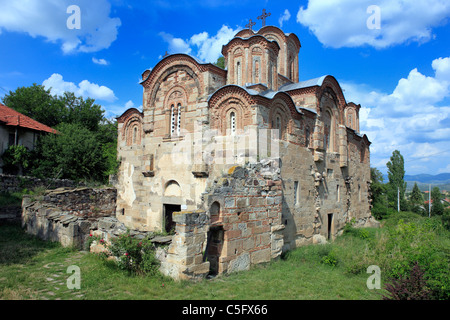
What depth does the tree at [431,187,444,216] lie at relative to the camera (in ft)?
119

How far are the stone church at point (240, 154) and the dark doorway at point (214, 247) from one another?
0.08ft

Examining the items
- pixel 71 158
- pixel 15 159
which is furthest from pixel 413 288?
pixel 15 159

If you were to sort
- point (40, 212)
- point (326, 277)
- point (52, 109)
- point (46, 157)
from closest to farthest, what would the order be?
point (326, 277)
point (40, 212)
point (46, 157)
point (52, 109)

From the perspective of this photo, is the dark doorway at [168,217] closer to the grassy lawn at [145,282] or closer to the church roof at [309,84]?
the grassy lawn at [145,282]

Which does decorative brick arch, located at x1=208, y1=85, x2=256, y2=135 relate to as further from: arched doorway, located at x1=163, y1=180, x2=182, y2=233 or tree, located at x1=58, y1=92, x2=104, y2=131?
tree, located at x1=58, y1=92, x2=104, y2=131

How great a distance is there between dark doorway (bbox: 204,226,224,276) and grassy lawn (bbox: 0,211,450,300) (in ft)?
1.43

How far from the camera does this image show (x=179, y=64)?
1259 cm

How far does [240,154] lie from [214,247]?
149 inches

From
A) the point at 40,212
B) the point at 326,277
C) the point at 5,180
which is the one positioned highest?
the point at 5,180

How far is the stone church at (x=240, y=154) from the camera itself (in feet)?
25.9

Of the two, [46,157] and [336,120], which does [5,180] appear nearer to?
[46,157]
